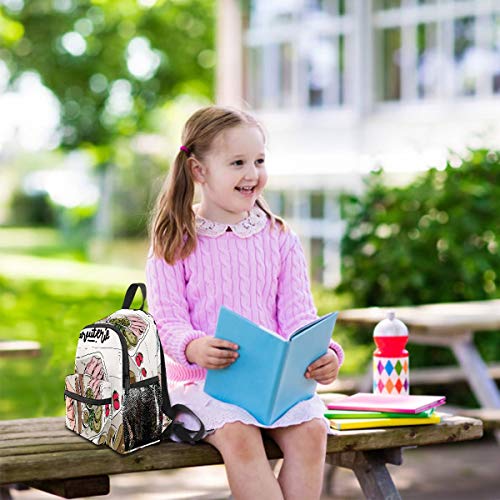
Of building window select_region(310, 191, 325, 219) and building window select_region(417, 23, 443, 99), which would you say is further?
building window select_region(310, 191, 325, 219)

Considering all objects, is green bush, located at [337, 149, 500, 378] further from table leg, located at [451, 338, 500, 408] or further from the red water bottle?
the red water bottle

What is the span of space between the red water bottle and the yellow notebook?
0.92ft

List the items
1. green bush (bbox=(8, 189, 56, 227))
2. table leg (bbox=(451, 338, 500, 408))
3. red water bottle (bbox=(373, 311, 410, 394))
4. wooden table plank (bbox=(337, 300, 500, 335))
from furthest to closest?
green bush (bbox=(8, 189, 56, 227)), table leg (bbox=(451, 338, 500, 408)), wooden table plank (bbox=(337, 300, 500, 335)), red water bottle (bbox=(373, 311, 410, 394))

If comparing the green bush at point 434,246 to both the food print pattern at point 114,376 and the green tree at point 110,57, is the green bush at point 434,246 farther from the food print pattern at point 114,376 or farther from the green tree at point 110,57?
the green tree at point 110,57

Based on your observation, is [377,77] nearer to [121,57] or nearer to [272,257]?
[272,257]

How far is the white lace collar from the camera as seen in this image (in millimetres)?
3879

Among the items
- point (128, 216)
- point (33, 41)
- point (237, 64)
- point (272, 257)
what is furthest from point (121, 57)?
point (272, 257)

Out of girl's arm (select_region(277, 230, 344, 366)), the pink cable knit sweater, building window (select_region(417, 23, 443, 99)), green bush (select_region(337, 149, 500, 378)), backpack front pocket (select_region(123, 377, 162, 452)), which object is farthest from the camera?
building window (select_region(417, 23, 443, 99))

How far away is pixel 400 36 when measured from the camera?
13.2 m

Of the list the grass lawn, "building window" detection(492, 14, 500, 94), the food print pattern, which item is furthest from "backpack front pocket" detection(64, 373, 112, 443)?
"building window" detection(492, 14, 500, 94)

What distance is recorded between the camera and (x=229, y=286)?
380cm

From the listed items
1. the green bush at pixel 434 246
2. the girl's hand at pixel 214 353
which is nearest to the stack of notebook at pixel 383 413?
the girl's hand at pixel 214 353

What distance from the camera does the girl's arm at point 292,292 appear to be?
3865mm

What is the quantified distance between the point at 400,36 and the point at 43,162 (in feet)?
83.9
